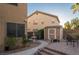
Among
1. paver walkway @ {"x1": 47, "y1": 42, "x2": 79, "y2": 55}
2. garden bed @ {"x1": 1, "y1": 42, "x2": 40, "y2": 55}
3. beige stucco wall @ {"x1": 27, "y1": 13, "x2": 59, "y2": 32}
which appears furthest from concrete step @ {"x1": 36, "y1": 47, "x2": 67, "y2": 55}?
beige stucco wall @ {"x1": 27, "y1": 13, "x2": 59, "y2": 32}

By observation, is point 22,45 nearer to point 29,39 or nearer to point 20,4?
point 29,39

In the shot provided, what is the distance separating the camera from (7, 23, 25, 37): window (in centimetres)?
564

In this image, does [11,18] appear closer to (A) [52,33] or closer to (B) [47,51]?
(A) [52,33]

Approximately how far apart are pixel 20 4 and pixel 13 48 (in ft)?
3.36

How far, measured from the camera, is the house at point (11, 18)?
5559 mm

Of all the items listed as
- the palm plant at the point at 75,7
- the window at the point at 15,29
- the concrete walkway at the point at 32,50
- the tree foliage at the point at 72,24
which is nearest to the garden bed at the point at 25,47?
the concrete walkway at the point at 32,50

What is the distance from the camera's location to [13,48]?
5570mm

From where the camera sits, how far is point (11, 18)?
5.64m

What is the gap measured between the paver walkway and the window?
74 centimetres

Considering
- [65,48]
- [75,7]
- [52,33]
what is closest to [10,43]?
[52,33]

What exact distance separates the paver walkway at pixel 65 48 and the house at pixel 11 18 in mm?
781

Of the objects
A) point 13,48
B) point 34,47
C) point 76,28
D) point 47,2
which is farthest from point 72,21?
point 13,48

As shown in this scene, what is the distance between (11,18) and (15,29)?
12.6 inches

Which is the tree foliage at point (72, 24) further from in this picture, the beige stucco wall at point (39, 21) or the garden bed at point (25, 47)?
the garden bed at point (25, 47)
